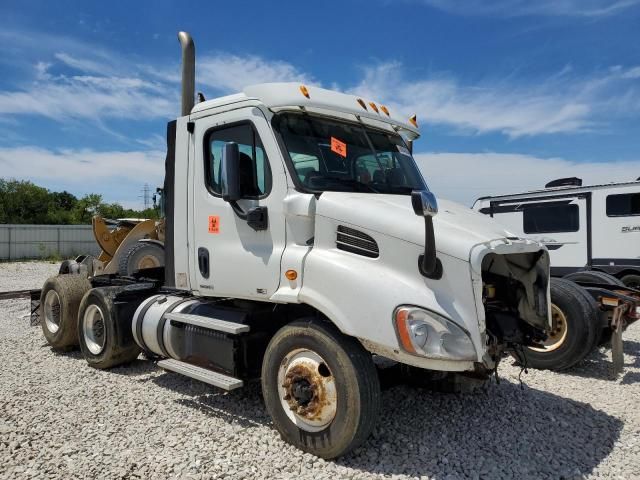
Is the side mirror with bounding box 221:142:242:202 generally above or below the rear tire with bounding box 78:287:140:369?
above

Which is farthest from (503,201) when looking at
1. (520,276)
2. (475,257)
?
(475,257)

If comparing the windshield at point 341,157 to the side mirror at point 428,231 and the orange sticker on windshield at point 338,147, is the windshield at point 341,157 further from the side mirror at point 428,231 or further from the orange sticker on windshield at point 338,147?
the side mirror at point 428,231

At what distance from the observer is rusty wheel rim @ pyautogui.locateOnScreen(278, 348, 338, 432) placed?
3.77m

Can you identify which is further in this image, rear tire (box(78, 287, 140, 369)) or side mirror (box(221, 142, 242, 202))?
rear tire (box(78, 287, 140, 369))

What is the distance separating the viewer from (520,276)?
423cm

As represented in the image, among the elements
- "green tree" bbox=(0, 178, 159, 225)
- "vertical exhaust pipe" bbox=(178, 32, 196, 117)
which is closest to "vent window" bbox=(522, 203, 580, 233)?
"vertical exhaust pipe" bbox=(178, 32, 196, 117)

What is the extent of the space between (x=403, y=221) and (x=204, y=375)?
7.46 feet

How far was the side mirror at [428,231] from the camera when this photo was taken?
3242mm

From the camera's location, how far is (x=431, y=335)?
338 centimetres

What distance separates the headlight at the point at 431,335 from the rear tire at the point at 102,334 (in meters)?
3.90

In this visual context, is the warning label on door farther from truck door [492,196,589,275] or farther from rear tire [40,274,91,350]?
truck door [492,196,589,275]

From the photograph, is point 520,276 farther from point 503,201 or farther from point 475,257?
point 503,201

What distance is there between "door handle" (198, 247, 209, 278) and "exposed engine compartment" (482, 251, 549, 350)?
2.47m

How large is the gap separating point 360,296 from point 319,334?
456 mm
